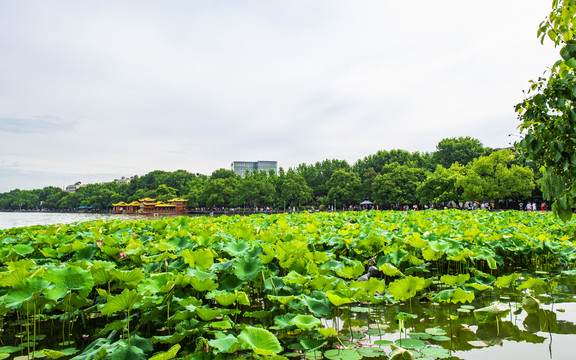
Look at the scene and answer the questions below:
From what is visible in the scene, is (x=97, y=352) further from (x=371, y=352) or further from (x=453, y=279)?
(x=453, y=279)

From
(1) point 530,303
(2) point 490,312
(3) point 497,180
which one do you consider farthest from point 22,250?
(3) point 497,180

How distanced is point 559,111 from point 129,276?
2926 millimetres

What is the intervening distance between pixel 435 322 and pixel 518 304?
1.09 meters

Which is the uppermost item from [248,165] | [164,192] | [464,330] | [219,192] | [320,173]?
[248,165]

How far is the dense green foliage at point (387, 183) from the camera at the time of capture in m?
31.0

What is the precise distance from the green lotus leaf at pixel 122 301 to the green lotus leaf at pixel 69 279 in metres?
0.36

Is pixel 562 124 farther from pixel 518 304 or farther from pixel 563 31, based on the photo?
pixel 518 304

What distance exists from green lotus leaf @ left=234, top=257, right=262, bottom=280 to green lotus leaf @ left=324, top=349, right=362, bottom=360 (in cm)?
75

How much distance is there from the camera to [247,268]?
105 inches

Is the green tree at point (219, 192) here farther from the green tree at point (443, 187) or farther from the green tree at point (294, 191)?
the green tree at point (443, 187)

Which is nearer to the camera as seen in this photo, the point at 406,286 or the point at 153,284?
the point at 153,284

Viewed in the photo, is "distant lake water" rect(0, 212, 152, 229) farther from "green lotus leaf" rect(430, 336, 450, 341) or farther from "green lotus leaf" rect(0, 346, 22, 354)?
"green lotus leaf" rect(430, 336, 450, 341)

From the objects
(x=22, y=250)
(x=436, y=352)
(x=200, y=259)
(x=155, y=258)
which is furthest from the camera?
(x=22, y=250)

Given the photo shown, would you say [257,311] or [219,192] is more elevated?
[219,192]
